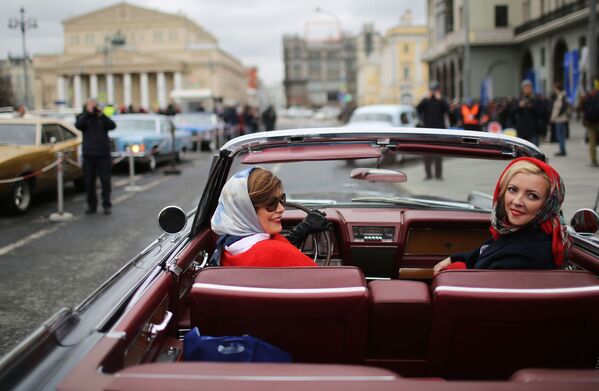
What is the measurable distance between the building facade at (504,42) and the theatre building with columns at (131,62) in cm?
6966

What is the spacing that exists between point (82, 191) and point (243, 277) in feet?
42.5

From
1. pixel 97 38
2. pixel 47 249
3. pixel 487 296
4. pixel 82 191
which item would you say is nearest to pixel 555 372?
pixel 487 296

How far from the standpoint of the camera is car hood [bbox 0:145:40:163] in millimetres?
10856

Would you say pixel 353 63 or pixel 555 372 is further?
pixel 353 63

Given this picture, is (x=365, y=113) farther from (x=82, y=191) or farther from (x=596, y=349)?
(x=596, y=349)

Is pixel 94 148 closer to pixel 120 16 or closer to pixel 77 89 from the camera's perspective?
pixel 77 89

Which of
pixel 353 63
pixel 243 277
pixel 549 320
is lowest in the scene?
pixel 549 320

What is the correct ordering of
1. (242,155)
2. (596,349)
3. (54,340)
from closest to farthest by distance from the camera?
1. (54,340)
2. (596,349)
3. (242,155)

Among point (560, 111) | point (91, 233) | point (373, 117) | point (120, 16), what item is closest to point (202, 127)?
point (373, 117)

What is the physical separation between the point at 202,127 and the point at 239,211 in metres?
27.5

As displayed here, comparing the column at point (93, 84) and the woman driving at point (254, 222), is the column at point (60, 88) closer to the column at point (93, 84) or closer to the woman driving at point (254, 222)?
the column at point (93, 84)

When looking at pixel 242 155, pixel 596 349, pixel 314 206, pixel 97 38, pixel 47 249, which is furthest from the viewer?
pixel 97 38

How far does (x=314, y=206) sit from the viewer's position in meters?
4.88

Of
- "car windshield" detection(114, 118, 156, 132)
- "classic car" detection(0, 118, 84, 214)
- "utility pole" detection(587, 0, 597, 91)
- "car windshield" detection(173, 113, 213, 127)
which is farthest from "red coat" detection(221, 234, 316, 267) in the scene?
"car windshield" detection(173, 113, 213, 127)
